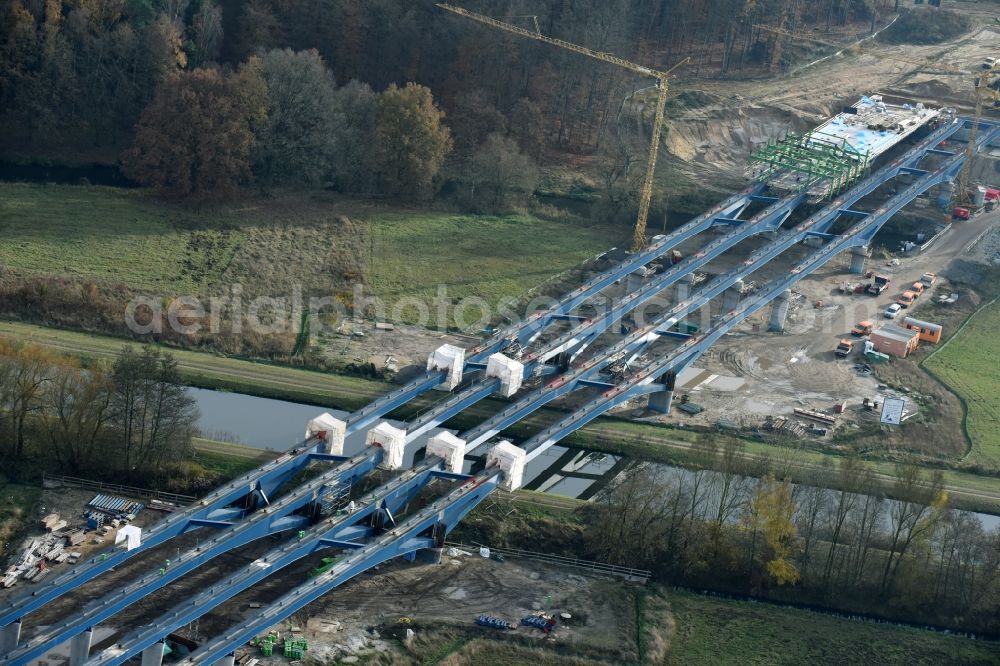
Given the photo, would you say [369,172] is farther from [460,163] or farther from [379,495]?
[379,495]

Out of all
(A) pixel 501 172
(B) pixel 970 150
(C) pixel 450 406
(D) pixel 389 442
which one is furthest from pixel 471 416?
(B) pixel 970 150

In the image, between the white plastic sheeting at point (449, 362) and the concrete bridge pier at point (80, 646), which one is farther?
the white plastic sheeting at point (449, 362)

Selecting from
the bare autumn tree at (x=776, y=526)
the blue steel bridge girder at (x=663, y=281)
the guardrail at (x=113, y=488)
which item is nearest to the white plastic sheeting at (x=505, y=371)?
the blue steel bridge girder at (x=663, y=281)

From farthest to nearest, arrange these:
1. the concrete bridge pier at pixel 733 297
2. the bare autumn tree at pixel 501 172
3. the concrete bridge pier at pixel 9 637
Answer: the bare autumn tree at pixel 501 172, the concrete bridge pier at pixel 733 297, the concrete bridge pier at pixel 9 637

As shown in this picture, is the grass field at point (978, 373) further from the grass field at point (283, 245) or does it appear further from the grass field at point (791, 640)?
the grass field at point (283, 245)

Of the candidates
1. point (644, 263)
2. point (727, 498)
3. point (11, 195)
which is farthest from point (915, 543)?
point (11, 195)

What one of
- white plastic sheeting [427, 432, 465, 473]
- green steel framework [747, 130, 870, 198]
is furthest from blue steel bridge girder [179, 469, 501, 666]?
green steel framework [747, 130, 870, 198]
